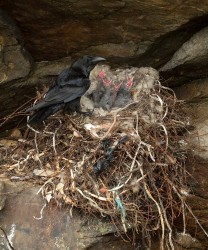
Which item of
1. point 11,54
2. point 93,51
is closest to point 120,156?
point 93,51

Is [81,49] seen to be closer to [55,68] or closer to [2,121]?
[55,68]

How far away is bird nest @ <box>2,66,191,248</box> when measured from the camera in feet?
17.8

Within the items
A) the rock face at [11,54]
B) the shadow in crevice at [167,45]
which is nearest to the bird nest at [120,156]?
the shadow in crevice at [167,45]

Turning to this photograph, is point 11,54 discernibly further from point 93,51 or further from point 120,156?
point 120,156

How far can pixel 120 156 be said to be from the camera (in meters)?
5.70

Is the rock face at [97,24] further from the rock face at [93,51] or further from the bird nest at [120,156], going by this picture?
the bird nest at [120,156]

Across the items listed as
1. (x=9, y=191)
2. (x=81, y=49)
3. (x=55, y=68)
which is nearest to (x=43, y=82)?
(x=55, y=68)

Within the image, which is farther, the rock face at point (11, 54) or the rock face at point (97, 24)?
the rock face at point (11, 54)

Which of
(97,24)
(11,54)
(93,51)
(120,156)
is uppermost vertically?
(97,24)

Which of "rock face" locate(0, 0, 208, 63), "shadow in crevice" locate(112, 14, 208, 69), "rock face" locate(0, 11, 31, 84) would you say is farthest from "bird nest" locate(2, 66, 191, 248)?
"rock face" locate(0, 11, 31, 84)

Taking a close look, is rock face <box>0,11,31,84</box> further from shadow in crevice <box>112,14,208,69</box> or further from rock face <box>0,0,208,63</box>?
shadow in crevice <box>112,14,208,69</box>

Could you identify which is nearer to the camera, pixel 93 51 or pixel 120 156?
pixel 120 156

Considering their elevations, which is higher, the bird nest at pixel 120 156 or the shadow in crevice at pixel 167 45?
the shadow in crevice at pixel 167 45

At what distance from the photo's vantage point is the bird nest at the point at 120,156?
213 inches
